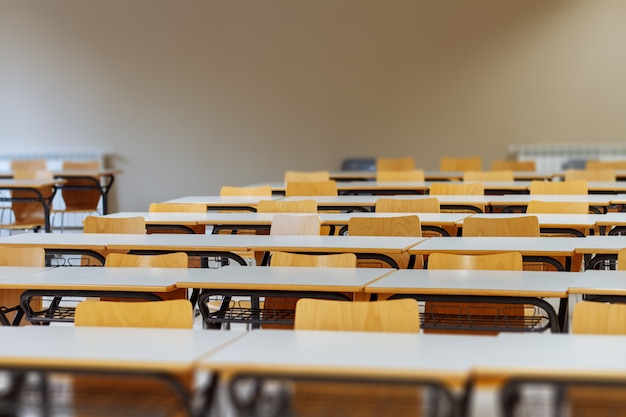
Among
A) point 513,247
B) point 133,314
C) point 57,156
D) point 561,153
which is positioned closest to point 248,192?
point 513,247

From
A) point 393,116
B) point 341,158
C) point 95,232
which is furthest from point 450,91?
point 95,232

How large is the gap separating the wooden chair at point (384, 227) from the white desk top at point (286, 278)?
123cm

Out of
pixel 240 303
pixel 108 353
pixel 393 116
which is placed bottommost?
pixel 240 303

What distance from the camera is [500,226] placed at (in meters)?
5.32

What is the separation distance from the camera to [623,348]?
245 cm

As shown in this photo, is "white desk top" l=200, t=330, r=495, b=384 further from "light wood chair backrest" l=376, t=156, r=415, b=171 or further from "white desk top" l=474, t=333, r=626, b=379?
"light wood chair backrest" l=376, t=156, r=415, b=171

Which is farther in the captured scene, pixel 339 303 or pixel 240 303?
pixel 240 303

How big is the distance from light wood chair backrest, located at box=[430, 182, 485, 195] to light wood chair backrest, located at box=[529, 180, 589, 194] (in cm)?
40

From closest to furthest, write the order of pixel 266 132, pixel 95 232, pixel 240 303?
pixel 240 303, pixel 95 232, pixel 266 132

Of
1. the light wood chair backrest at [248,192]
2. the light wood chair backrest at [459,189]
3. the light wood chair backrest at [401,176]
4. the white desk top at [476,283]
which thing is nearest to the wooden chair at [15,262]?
the white desk top at [476,283]

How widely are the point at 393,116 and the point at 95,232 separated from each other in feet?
19.5

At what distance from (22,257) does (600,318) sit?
108 inches

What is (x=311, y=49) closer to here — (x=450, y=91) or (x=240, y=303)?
(x=450, y=91)

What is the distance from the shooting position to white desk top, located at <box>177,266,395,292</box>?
372cm
